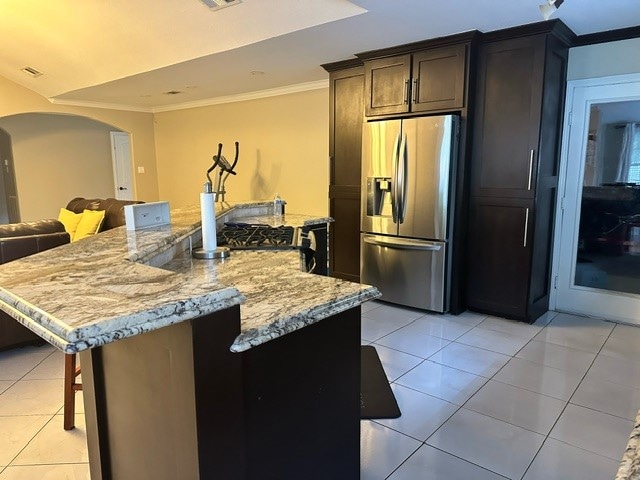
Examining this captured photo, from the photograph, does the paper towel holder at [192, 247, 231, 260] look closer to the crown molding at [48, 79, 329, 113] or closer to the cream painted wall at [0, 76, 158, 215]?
the crown molding at [48, 79, 329, 113]

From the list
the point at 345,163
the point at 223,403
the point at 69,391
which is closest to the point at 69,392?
the point at 69,391

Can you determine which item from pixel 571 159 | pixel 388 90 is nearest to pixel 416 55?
pixel 388 90

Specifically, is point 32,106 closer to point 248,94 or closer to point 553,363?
→ point 248,94

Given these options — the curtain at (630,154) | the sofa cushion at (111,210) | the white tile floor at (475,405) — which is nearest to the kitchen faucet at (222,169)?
the sofa cushion at (111,210)

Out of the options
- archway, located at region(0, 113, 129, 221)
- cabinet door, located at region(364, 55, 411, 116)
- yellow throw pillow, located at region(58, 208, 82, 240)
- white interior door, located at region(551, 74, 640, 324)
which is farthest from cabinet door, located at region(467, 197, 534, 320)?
archway, located at region(0, 113, 129, 221)

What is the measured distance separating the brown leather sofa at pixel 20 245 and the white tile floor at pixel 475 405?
12cm

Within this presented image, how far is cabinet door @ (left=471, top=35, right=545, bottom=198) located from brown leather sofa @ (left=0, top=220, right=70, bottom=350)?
338 centimetres

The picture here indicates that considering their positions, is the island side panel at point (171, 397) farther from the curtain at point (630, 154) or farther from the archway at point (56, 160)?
the archway at point (56, 160)

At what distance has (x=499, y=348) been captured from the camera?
→ 3.15 metres

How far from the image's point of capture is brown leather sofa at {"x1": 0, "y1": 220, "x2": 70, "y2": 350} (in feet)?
9.95

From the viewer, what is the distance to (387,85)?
3902 mm

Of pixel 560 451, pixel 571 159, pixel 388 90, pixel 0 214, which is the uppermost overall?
pixel 388 90

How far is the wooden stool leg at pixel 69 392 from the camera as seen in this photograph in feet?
7.07

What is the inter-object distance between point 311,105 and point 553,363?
3792mm
